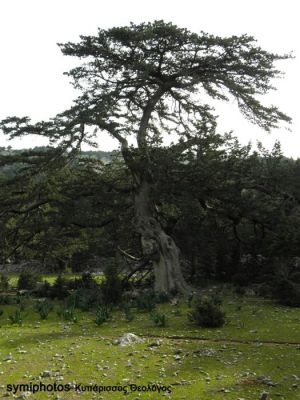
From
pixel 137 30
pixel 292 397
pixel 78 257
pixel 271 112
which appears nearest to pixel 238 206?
pixel 271 112

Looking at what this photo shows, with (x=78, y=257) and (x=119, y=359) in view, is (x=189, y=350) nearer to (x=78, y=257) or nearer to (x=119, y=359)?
(x=119, y=359)

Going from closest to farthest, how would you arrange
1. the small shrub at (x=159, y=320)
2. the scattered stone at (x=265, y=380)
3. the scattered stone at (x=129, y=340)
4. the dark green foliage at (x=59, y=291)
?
the scattered stone at (x=265, y=380) < the scattered stone at (x=129, y=340) < the small shrub at (x=159, y=320) < the dark green foliage at (x=59, y=291)

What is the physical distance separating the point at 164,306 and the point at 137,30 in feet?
42.0

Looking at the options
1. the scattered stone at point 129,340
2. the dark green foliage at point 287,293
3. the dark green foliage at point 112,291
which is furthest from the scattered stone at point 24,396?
the dark green foliage at point 287,293

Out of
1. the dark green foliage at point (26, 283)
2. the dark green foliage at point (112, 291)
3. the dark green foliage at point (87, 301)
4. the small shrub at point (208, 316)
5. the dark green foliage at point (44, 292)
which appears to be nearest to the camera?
the small shrub at point (208, 316)

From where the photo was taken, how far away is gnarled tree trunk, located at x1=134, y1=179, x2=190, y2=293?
23.1 metres

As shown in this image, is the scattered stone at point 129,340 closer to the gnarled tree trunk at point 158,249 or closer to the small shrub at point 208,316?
the small shrub at point 208,316


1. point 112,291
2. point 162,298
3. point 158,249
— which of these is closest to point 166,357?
point 162,298

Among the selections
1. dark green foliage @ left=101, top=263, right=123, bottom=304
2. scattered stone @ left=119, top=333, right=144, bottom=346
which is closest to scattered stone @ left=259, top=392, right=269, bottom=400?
scattered stone @ left=119, top=333, right=144, bottom=346

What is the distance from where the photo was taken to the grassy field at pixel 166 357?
30.6ft

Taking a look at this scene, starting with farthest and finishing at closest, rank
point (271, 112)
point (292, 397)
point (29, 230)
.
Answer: point (29, 230)
point (271, 112)
point (292, 397)

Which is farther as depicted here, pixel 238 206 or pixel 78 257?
pixel 78 257

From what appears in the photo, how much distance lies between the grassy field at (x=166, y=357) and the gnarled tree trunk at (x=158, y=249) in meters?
5.58

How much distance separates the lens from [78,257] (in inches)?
2098
